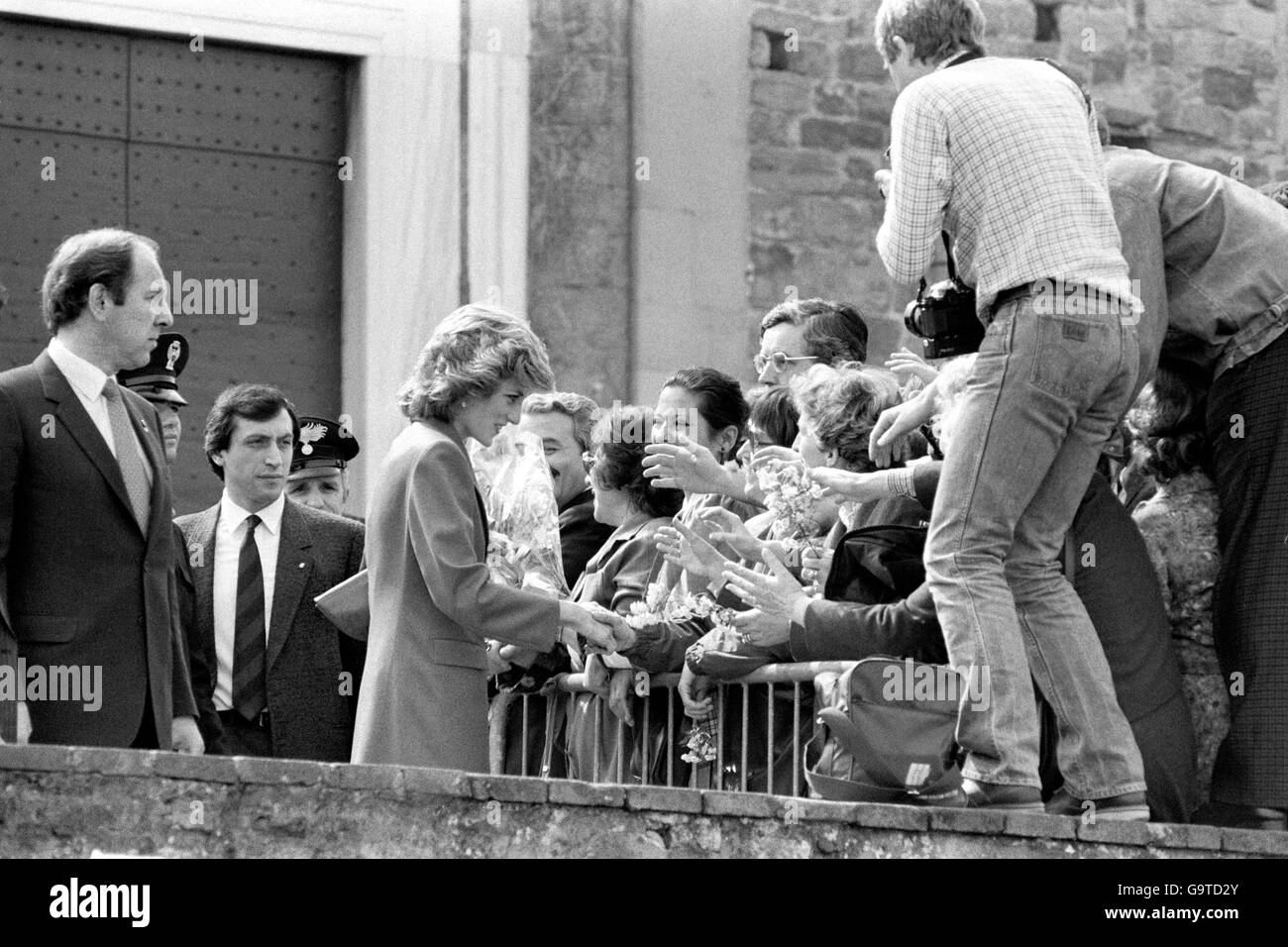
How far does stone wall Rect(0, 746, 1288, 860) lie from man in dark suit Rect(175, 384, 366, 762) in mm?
1669

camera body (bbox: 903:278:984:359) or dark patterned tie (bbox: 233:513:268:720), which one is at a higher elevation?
camera body (bbox: 903:278:984:359)

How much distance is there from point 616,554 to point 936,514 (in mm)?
1356

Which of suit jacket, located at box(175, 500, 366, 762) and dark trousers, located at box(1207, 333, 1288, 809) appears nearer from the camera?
dark trousers, located at box(1207, 333, 1288, 809)

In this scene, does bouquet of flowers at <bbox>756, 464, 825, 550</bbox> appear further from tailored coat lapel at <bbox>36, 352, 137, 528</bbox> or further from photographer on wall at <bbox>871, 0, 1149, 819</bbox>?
tailored coat lapel at <bbox>36, 352, 137, 528</bbox>

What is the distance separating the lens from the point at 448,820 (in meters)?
4.73

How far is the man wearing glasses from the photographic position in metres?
6.96

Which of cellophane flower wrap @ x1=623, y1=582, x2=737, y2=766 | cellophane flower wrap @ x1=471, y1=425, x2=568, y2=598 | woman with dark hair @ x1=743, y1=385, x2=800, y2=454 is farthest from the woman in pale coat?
woman with dark hair @ x1=743, y1=385, x2=800, y2=454

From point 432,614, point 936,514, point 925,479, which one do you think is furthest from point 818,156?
point 936,514

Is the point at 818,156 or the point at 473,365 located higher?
the point at 818,156

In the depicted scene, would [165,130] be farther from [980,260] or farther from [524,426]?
[980,260]

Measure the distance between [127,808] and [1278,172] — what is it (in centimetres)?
1094

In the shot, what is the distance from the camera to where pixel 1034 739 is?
5.23 meters

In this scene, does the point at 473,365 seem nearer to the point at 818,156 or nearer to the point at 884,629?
the point at 884,629

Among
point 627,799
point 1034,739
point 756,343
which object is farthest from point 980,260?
point 756,343
